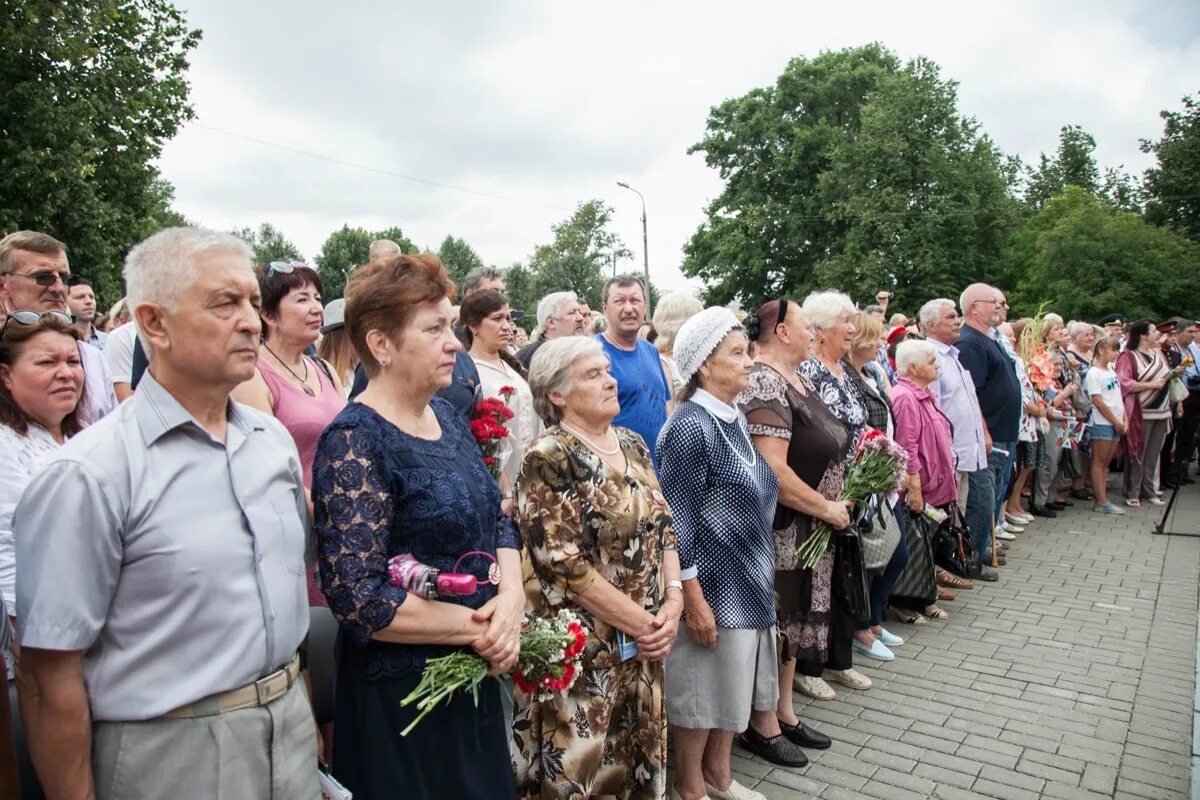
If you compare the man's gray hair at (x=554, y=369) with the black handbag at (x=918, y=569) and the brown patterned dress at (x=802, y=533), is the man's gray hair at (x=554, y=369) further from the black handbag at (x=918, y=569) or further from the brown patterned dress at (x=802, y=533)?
the black handbag at (x=918, y=569)

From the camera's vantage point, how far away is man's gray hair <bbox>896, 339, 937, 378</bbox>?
6090 mm

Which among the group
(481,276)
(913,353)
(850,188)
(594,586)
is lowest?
(594,586)

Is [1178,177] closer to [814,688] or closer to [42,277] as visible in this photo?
[814,688]

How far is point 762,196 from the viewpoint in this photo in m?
37.0

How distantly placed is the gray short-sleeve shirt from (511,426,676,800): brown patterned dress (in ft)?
3.72

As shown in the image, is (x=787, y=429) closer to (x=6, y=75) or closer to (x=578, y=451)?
(x=578, y=451)

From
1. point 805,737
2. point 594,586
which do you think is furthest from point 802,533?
point 594,586

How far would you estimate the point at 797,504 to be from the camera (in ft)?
13.6

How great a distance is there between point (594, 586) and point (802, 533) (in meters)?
1.71

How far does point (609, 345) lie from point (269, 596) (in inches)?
136

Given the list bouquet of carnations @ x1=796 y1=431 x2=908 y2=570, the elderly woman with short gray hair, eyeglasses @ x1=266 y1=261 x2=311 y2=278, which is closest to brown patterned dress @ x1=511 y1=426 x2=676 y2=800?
the elderly woman with short gray hair

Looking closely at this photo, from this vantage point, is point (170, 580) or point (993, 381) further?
point (993, 381)

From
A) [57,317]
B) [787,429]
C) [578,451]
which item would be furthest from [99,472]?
[787,429]

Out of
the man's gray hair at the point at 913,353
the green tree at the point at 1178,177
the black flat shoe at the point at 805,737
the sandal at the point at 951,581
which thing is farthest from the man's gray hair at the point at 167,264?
the green tree at the point at 1178,177
